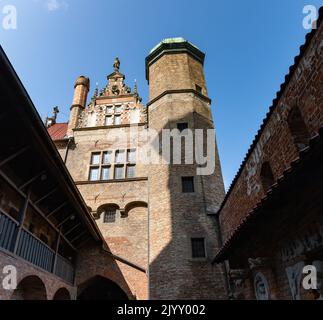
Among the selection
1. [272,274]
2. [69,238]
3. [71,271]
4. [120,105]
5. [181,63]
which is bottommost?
[272,274]

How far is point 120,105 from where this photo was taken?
18.5 meters

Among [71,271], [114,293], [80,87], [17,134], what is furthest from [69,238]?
[80,87]

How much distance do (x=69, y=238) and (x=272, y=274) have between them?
858 cm

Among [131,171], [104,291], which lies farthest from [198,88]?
[104,291]

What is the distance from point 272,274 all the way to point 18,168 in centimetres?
703

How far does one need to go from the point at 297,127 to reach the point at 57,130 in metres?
20.5

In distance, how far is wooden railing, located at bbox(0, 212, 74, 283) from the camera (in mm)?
6418

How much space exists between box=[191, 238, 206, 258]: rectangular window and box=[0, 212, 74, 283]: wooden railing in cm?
506

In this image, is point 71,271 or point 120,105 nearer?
point 71,271

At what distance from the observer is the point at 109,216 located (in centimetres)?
1362

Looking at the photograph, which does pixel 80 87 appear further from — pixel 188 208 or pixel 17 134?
pixel 17 134
